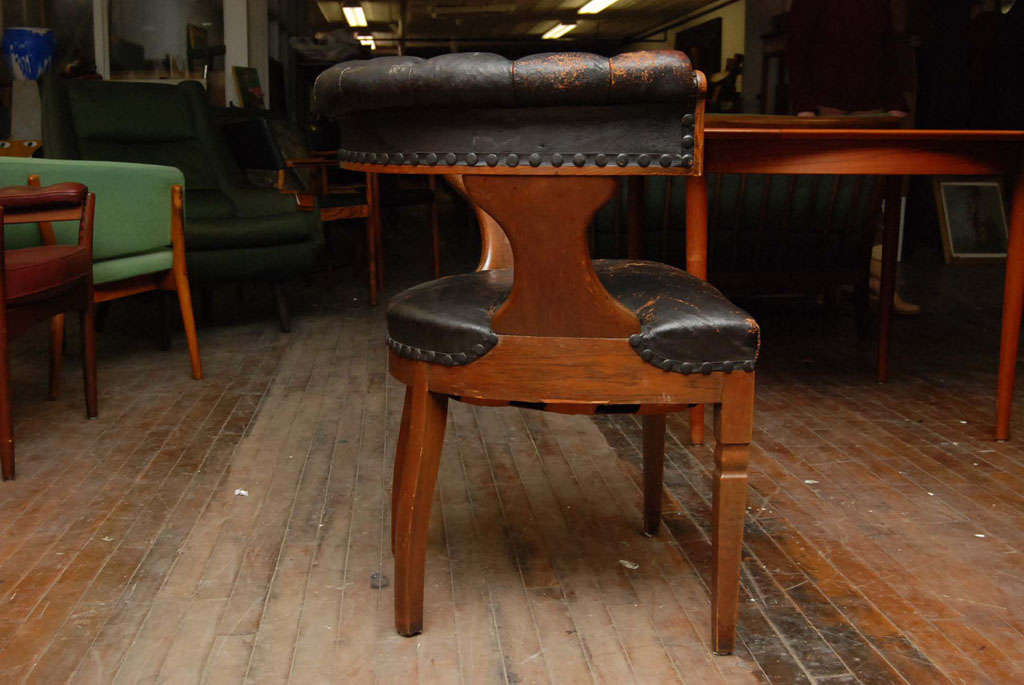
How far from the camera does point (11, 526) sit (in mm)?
1860

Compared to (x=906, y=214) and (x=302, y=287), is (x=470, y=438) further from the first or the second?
(x=906, y=214)

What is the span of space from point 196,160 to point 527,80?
135 inches

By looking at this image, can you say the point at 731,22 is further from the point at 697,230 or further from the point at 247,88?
the point at 697,230

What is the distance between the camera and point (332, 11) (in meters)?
14.5

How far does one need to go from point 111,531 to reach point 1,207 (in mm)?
769

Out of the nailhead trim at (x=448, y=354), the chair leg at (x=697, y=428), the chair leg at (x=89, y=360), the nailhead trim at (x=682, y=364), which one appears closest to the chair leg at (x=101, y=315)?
the chair leg at (x=89, y=360)

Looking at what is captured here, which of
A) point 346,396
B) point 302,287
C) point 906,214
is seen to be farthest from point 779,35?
point 346,396

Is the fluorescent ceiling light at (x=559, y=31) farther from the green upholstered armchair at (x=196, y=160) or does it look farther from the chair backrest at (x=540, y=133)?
the chair backrest at (x=540, y=133)

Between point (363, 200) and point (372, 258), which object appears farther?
point (363, 200)

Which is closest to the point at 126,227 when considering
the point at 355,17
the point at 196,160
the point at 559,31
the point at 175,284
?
the point at 175,284

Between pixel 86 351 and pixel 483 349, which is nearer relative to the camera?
pixel 483 349

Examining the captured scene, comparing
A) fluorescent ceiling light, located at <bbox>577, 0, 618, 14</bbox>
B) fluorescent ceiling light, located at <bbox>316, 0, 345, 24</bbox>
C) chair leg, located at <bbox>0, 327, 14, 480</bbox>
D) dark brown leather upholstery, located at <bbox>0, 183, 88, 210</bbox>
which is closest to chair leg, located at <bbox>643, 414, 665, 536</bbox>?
chair leg, located at <bbox>0, 327, 14, 480</bbox>

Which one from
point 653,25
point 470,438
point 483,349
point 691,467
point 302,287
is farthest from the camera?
point 653,25

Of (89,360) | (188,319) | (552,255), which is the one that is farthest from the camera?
(188,319)
